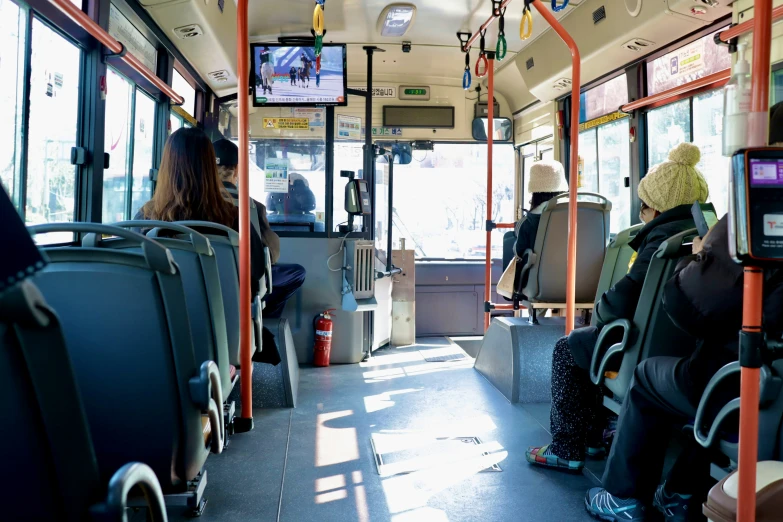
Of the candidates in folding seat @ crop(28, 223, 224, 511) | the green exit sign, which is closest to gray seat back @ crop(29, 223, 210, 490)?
folding seat @ crop(28, 223, 224, 511)

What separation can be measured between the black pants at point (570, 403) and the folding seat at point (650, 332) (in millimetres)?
293

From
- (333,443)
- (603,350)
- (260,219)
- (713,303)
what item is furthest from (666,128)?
(713,303)

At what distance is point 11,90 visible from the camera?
270 centimetres

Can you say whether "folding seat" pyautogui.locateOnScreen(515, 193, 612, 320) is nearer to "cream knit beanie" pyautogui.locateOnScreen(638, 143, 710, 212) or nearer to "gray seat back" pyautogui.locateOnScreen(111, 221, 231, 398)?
"cream knit beanie" pyautogui.locateOnScreen(638, 143, 710, 212)

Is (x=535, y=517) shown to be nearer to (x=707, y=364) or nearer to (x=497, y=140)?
(x=707, y=364)

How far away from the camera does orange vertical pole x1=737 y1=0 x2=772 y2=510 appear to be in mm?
1456

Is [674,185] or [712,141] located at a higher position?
[712,141]

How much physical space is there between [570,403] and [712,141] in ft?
8.04

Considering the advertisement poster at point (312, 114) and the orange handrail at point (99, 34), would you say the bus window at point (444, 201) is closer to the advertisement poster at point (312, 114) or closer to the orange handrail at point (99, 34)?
the advertisement poster at point (312, 114)

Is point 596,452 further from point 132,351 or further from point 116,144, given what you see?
point 116,144

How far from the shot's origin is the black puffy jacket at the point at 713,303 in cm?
182

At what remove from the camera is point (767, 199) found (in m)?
1.37

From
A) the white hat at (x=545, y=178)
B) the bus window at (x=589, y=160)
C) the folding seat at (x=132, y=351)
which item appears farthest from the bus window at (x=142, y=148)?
the bus window at (x=589, y=160)

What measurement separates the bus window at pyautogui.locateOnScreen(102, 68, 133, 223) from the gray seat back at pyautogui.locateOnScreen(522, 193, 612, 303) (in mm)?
2562
